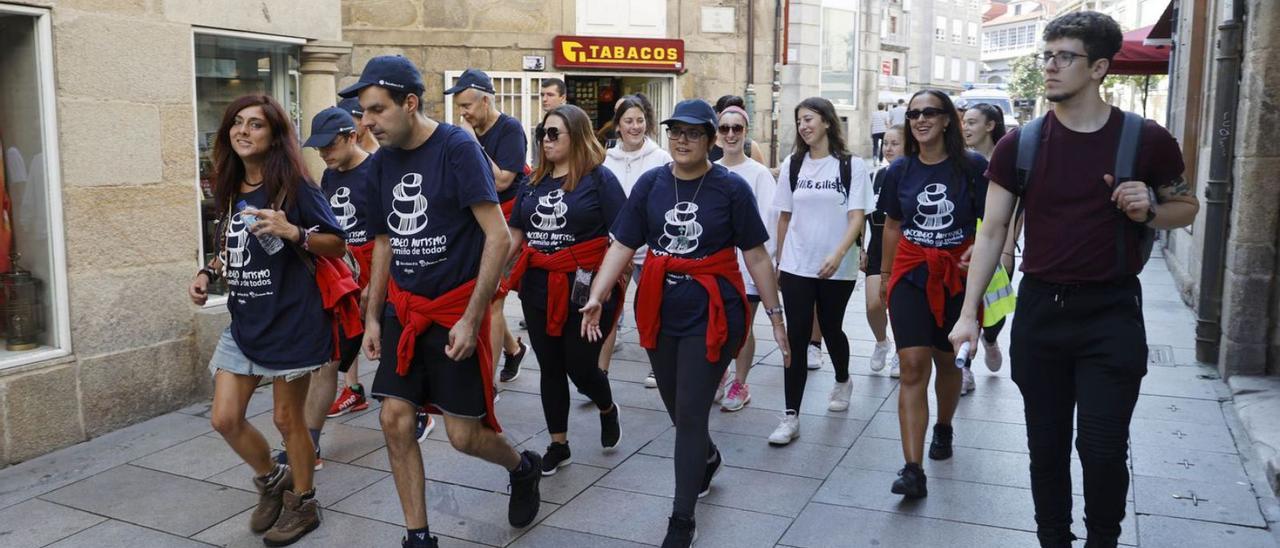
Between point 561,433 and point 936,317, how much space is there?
1.89 m

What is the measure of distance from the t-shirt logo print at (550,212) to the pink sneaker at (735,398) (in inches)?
68.5

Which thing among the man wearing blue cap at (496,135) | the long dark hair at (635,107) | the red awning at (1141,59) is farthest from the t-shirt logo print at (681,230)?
the red awning at (1141,59)

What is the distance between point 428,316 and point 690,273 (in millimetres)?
1098

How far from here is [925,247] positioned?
192 inches

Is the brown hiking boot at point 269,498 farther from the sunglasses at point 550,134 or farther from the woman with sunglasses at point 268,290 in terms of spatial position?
the sunglasses at point 550,134

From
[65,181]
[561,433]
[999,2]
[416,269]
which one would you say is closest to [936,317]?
[561,433]

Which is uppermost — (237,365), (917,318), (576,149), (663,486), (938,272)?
(576,149)

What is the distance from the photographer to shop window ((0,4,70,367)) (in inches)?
216

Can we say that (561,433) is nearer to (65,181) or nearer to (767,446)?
(767,446)

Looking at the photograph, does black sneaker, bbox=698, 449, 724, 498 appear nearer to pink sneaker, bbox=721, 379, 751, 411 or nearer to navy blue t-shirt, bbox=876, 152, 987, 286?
navy blue t-shirt, bbox=876, 152, 987, 286

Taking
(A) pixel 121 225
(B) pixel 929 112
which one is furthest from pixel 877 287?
(A) pixel 121 225

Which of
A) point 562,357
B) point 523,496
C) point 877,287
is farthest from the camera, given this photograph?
point 877,287

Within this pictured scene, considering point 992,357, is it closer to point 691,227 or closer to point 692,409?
point 691,227

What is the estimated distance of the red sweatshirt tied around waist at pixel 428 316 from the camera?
3.86 meters
